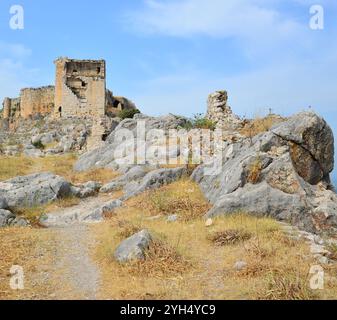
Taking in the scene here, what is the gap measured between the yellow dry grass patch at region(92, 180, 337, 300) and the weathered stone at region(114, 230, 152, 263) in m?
0.15

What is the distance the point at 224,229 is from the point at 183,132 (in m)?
11.1

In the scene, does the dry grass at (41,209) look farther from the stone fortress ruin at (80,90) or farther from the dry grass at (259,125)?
the stone fortress ruin at (80,90)

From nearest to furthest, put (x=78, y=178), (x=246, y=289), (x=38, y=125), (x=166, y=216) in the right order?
1. (x=246, y=289)
2. (x=166, y=216)
3. (x=78, y=178)
4. (x=38, y=125)

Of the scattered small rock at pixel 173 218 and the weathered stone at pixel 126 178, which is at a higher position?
the weathered stone at pixel 126 178

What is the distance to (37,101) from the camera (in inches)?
1793

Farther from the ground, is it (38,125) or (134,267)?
(38,125)

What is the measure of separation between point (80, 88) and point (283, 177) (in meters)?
31.9

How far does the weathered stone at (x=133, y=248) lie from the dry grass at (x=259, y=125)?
23.5 feet

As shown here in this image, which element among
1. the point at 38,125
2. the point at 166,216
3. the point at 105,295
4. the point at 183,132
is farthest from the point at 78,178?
the point at 38,125

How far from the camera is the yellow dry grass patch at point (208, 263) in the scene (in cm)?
713

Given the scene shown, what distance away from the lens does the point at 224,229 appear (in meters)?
10.1

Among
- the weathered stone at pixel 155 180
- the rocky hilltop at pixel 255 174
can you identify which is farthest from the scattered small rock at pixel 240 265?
the weathered stone at pixel 155 180

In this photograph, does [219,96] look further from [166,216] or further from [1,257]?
[1,257]

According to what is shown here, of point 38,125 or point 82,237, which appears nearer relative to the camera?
point 82,237
